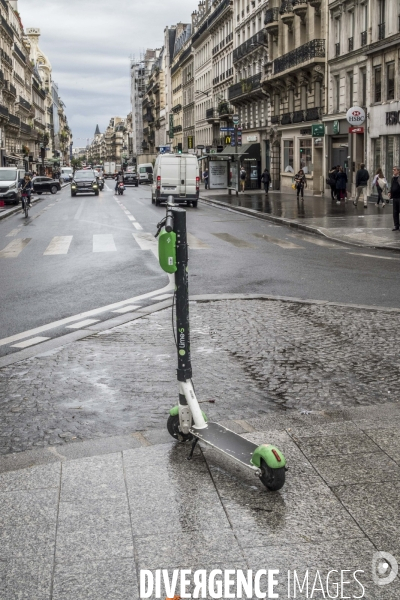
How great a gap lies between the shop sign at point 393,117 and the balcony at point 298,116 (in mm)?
13405

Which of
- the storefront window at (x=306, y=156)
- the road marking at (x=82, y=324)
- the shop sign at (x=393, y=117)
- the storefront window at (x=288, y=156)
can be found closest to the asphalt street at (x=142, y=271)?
the road marking at (x=82, y=324)

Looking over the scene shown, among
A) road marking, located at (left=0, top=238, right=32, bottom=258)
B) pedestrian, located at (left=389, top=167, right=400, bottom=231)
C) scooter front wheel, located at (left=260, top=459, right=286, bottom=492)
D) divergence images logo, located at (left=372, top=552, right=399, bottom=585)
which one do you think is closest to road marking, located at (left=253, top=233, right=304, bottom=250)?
pedestrian, located at (left=389, top=167, right=400, bottom=231)

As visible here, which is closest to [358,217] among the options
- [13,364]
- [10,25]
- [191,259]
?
[191,259]

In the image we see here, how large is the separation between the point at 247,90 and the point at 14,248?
47.7 meters

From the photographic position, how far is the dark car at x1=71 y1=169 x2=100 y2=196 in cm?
5428

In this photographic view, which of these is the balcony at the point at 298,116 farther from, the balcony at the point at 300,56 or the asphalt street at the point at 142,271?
the asphalt street at the point at 142,271

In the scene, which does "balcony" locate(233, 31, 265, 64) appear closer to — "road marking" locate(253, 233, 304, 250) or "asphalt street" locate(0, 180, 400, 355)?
"asphalt street" locate(0, 180, 400, 355)

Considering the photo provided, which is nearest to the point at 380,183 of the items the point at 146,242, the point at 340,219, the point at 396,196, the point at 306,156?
the point at 340,219

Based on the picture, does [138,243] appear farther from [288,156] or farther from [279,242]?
[288,156]

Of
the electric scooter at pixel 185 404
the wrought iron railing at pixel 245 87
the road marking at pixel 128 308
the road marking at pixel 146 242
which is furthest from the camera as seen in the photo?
the wrought iron railing at pixel 245 87

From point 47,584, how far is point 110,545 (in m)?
0.42

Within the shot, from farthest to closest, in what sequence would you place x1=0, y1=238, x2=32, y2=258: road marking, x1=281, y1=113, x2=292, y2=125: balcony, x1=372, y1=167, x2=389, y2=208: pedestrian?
x1=281, y1=113, x2=292, y2=125: balcony, x1=372, y1=167, x2=389, y2=208: pedestrian, x1=0, y1=238, x2=32, y2=258: road marking

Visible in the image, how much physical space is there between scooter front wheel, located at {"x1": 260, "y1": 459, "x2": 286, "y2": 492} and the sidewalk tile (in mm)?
1026

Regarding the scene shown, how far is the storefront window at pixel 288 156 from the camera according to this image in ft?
169
